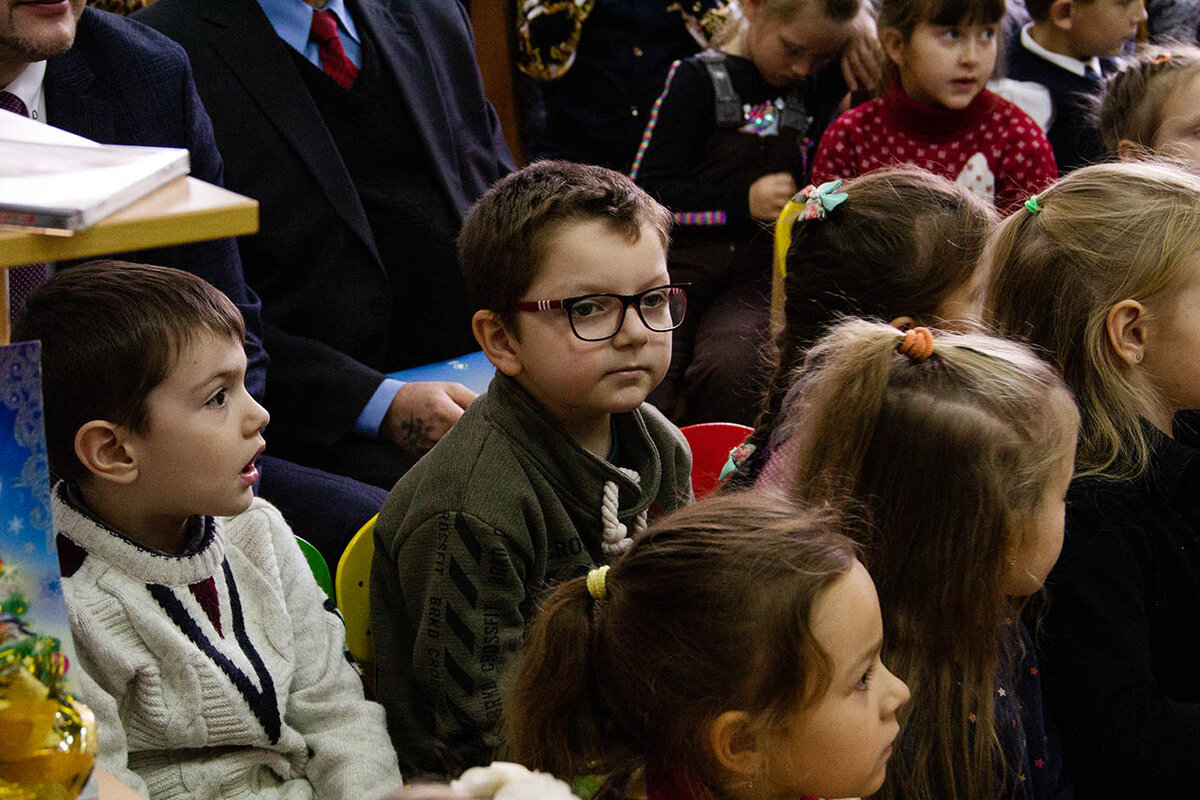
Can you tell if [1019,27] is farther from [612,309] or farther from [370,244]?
[612,309]

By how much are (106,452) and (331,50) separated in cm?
110

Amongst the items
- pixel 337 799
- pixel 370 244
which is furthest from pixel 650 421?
pixel 370 244

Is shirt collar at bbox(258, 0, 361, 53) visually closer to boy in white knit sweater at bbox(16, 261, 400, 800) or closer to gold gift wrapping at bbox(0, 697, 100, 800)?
boy in white knit sweater at bbox(16, 261, 400, 800)

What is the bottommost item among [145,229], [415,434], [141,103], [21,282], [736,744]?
[415,434]

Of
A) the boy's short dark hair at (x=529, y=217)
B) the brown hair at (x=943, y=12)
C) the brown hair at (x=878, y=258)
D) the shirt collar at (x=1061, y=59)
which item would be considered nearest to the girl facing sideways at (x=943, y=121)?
the brown hair at (x=943, y=12)

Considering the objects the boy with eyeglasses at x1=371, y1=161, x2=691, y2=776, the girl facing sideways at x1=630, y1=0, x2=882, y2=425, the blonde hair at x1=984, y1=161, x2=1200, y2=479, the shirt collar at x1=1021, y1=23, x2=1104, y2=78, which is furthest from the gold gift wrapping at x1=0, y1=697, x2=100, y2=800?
the shirt collar at x1=1021, y1=23, x2=1104, y2=78

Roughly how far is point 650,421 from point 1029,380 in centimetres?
47

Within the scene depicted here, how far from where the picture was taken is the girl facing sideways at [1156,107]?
7.14ft

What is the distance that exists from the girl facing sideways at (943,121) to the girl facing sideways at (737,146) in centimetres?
11

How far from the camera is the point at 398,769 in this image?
1.33m

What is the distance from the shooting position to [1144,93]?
2.27 metres

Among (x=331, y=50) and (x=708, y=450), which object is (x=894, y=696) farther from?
(x=331, y=50)

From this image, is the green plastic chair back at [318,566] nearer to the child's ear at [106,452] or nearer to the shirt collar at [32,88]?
the child's ear at [106,452]

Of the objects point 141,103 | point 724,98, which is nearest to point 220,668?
point 141,103
